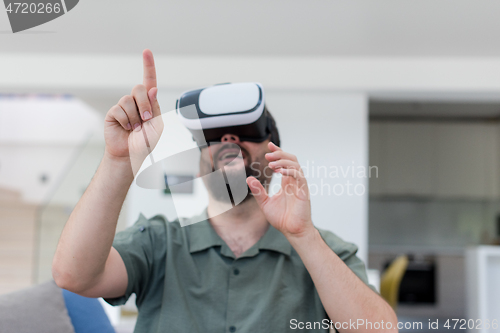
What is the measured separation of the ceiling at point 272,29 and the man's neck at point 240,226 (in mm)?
1330

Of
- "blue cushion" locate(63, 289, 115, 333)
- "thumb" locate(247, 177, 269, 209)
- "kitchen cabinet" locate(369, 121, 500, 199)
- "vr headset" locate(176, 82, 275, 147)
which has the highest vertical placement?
"vr headset" locate(176, 82, 275, 147)

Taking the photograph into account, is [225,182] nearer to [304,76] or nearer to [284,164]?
[284,164]

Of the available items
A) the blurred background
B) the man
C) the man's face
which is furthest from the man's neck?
the blurred background

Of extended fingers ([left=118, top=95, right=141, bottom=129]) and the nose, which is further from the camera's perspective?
the nose

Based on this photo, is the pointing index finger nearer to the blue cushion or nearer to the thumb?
the thumb

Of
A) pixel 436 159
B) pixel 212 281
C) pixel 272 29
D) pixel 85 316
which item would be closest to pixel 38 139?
pixel 272 29

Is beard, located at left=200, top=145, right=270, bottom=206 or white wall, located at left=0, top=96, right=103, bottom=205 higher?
beard, located at left=200, top=145, right=270, bottom=206

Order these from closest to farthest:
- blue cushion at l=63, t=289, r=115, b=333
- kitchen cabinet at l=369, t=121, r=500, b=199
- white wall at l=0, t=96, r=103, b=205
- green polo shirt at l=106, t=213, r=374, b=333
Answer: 1. green polo shirt at l=106, t=213, r=374, b=333
2. blue cushion at l=63, t=289, r=115, b=333
3. white wall at l=0, t=96, r=103, b=205
4. kitchen cabinet at l=369, t=121, r=500, b=199

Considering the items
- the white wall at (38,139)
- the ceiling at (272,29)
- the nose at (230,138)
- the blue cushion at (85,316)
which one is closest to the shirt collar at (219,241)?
the nose at (230,138)

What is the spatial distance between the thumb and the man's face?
2 cm

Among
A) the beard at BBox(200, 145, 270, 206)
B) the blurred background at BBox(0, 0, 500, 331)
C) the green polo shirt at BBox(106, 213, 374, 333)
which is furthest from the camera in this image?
the blurred background at BBox(0, 0, 500, 331)

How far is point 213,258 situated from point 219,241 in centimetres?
4

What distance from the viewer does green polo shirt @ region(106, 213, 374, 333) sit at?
91 centimetres

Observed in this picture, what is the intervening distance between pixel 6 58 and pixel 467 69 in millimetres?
3194
